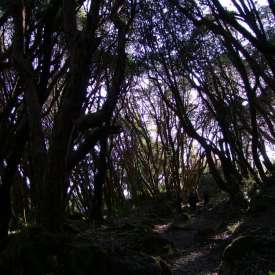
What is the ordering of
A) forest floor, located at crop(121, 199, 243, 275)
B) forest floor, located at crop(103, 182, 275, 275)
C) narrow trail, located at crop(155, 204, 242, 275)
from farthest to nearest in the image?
forest floor, located at crop(121, 199, 243, 275), narrow trail, located at crop(155, 204, 242, 275), forest floor, located at crop(103, 182, 275, 275)

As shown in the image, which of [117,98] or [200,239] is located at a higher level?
[117,98]

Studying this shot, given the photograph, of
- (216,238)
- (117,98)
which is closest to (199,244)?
(216,238)

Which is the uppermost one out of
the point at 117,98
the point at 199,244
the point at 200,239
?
the point at 117,98

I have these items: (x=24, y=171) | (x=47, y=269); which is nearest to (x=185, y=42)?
(x=24, y=171)

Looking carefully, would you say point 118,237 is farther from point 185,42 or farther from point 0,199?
point 185,42

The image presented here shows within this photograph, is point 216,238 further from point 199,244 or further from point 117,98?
point 117,98

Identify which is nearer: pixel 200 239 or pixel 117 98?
pixel 117 98

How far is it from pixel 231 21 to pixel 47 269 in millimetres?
5361

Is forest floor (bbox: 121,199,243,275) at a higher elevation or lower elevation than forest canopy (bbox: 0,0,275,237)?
lower

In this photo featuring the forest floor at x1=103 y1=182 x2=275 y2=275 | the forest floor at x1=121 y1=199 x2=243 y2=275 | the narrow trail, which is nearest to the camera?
the forest floor at x1=103 y1=182 x2=275 y2=275

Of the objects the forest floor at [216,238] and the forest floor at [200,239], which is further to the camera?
the forest floor at [200,239]

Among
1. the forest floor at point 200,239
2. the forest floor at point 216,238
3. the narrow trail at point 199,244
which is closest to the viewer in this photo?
the forest floor at point 216,238

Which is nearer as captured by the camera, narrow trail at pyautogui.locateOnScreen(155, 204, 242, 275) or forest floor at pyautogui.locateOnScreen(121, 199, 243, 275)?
narrow trail at pyautogui.locateOnScreen(155, 204, 242, 275)

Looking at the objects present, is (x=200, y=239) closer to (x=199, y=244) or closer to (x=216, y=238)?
(x=199, y=244)
